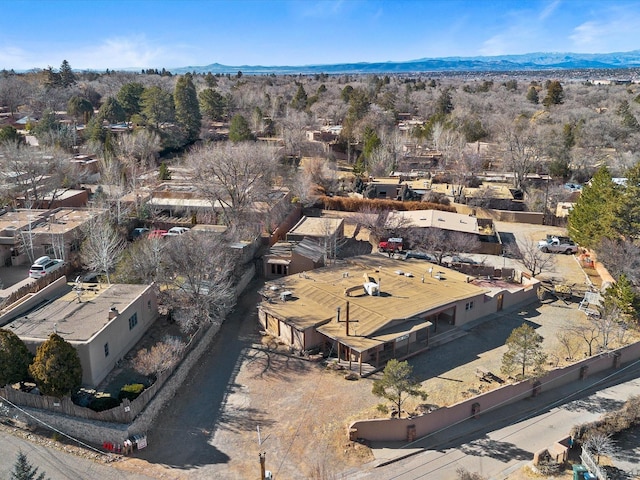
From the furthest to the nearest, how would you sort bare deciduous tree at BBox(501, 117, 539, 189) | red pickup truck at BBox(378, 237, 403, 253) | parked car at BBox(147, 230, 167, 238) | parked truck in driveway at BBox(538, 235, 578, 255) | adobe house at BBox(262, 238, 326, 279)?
bare deciduous tree at BBox(501, 117, 539, 189), parked truck in driveway at BBox(538, 235, 578, 255), red pickup truck at BBox(378, 237, 403, 253), parked car at BBox(147, 230, 167, 238), adobe house at BBox(262, 238, 326, 279)

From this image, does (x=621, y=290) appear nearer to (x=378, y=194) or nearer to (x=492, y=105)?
(x=378, y=194)

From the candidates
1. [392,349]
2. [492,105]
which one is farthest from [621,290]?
[492,105]

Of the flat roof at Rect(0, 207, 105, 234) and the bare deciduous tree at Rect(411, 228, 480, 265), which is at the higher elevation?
the flat roof at Rect(0, 207, 105, 234)

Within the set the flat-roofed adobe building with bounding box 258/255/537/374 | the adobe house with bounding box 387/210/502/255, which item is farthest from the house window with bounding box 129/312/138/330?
the adobe house with bounding box 387/210/502/255

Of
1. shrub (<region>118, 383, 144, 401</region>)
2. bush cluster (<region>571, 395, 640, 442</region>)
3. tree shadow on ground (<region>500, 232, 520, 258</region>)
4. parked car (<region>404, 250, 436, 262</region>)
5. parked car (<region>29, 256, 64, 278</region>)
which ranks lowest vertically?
bush cluster (<region>571, 395, 640, 442</region>)

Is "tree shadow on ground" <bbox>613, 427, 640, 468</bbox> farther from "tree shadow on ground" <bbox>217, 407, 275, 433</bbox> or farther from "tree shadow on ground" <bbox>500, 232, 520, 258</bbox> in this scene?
"tree shadow on ground" <bbox>500, 232, 520, 258</bbox>

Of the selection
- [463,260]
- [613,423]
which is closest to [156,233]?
[463,260]

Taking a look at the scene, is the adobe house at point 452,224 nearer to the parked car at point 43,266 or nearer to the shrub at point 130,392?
the parked car at point 43,266

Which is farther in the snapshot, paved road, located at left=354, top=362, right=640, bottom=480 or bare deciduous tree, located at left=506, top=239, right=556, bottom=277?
bare deciduous tree, located at left=506, top=239, right=556, bottom=277
